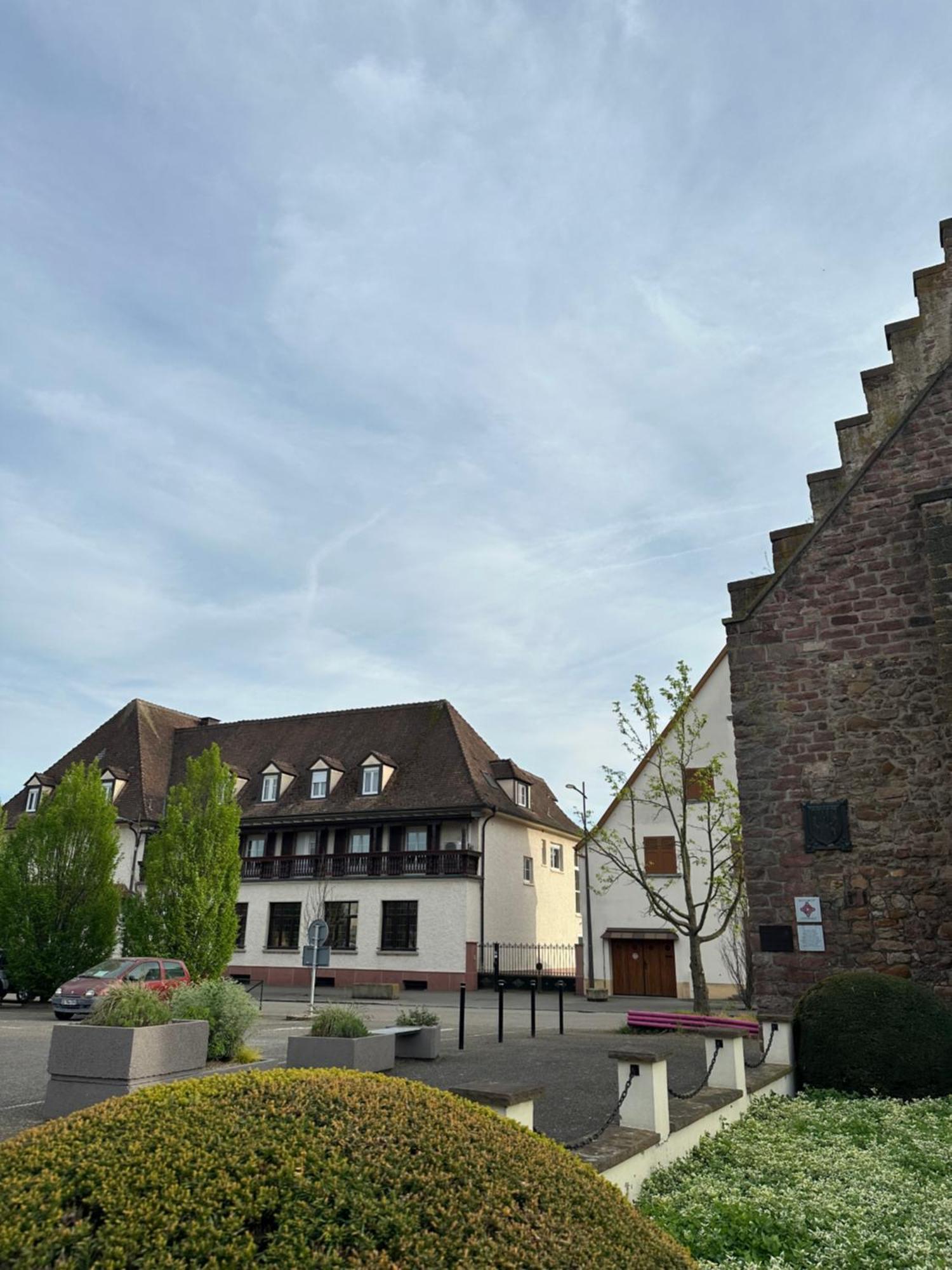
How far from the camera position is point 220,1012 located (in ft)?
36.6

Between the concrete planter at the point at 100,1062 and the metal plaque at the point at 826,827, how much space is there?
835 cm

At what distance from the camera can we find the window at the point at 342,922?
35.0m

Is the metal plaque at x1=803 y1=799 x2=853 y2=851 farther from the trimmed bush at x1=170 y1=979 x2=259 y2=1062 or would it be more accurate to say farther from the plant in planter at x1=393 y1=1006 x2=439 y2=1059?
the trimmed bush at x1=170 y1=979 x2=259 y2=1062

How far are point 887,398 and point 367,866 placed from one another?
27167 mm

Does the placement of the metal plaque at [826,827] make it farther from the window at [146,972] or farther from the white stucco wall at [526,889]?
the white stucco wall at [526,889]

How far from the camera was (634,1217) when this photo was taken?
332 cm

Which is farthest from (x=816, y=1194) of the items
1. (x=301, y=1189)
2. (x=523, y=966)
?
(x=523, y=966)

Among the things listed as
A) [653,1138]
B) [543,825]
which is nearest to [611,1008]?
[543,825]

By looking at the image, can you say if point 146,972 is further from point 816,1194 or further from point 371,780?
point 816,1194

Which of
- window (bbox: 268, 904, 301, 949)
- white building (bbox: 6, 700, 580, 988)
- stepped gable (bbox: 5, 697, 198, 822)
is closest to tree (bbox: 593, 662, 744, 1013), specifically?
white building (bbox: 6, 700, 580, 988)

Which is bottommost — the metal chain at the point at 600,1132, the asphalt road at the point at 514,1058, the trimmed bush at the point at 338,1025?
the asphalt road at the point at 514,1058

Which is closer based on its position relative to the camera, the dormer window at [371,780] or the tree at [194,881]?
the tree at [194,881]

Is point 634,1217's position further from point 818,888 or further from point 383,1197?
point 818,888

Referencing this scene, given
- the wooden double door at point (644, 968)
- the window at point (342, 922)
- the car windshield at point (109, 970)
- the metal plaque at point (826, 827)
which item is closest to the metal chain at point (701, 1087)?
the metal plaque at point (826, 827)
